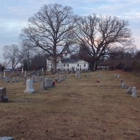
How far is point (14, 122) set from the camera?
289 inches

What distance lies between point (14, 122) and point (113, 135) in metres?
2.61

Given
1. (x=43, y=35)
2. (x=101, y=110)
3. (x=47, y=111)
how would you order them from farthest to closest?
(x=43, y=35) < (x=101, y=110) < (x=47, y=111)

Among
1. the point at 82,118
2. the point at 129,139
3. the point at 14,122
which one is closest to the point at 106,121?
the point at 82,118

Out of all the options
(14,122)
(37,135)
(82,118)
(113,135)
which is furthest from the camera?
(82,118)

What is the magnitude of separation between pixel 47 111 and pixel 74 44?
50.3m

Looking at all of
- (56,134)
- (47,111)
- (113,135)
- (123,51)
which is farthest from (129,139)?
(123,51)

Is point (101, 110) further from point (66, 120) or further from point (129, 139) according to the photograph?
point (129, 139)

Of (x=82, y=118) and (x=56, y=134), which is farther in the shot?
(x=82, y=118)

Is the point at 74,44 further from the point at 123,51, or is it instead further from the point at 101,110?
the point at 101,110

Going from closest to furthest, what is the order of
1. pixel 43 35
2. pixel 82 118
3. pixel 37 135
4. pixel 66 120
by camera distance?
pixel 37 135 < pixel 66 120 < pixel 82 118 < pixel 43 35

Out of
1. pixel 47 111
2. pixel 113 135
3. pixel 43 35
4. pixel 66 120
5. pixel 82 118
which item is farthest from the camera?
pixel 43 35

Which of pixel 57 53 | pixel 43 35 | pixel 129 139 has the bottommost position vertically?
pixel 129 139

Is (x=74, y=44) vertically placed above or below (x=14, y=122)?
above

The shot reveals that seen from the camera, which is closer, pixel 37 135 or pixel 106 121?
pixel 37 135
